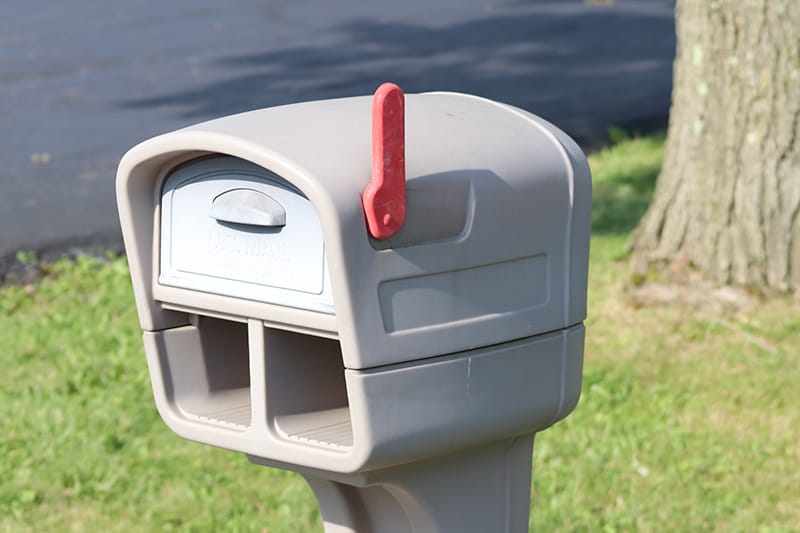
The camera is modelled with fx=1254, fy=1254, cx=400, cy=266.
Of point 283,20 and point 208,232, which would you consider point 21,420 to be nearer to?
point 208,232

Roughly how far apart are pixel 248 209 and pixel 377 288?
0.99 ft

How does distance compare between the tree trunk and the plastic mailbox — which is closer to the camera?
the plastic mailbox

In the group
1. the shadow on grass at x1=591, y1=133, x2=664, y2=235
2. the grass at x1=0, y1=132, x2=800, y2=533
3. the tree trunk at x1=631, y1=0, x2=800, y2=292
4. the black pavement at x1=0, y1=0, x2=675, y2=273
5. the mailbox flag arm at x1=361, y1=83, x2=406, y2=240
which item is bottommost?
the black pavement at x1=0, y1=0, x2=675, y2=273

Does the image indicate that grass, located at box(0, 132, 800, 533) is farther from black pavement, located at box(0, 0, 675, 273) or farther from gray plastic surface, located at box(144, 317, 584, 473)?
black pavement, located at box(0, 0, 675, 273)

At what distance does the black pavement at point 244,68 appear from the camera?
7969mm

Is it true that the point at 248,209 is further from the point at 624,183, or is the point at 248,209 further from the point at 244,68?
the point at 244,68

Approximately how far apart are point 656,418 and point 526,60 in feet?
23.7

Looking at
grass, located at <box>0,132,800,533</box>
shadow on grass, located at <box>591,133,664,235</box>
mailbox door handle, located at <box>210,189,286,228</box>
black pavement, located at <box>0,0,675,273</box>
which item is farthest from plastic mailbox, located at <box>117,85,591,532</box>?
black pavement, located at <box>0,0,675,273</box>

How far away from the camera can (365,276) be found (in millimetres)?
2104

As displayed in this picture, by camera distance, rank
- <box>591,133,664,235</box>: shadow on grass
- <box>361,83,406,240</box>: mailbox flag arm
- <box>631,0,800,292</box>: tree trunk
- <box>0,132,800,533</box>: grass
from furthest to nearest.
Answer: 1. <box>591,133,664,235</box>: shadow on grass
2. <box>631,0,800,292</box>: tree trunk
3. <box>0,132,800,533</box>: grass
4. <box>361,83,406,240</box>: mailbox flag arm

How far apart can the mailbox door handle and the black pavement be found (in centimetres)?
431

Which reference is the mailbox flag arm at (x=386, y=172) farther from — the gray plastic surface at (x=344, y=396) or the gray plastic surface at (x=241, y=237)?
the gray plastic surface at (x=344, y=396)

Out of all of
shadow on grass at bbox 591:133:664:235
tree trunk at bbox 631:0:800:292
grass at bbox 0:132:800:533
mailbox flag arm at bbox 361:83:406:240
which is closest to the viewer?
mailbox flag arm at bbox 361:83:406:240

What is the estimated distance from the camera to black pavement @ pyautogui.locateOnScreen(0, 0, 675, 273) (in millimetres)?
7969
